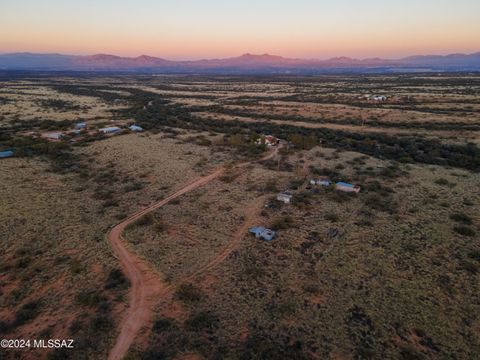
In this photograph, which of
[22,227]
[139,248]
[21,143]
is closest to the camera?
[139,248]

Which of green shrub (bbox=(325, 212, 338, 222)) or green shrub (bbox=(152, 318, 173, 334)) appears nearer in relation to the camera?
green shrub (bbox=(152, 318, 173, 334))

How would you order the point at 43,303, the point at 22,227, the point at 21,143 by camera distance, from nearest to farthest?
the point at 43,303 → the point at 22,227 → the point at 21,143

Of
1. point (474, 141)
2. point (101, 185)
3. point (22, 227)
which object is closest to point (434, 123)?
point (474, 141)

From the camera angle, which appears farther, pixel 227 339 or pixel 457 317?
pixel 457 317

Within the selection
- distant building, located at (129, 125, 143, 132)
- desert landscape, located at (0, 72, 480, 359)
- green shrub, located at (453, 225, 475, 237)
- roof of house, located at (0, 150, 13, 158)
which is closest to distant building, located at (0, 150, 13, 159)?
roof of house, located at (0, 150, 13, 158)

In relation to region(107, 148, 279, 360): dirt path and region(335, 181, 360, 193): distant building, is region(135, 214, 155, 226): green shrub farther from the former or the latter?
region(335, 181, 360, 193): distant building

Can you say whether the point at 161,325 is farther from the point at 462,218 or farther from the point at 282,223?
the point at 462,218

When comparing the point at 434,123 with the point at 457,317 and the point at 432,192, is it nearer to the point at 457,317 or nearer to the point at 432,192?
the point at 432,192
